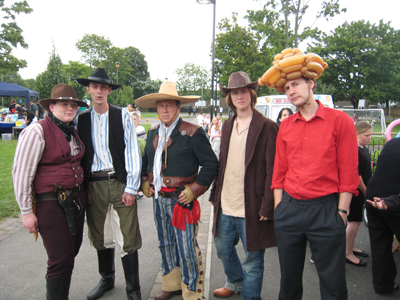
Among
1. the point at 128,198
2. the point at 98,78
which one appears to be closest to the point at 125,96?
the point at 98,78

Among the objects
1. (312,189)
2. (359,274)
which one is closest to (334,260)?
(312,189)

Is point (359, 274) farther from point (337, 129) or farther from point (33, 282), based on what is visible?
point (33, 282)

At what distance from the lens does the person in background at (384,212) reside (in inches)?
109

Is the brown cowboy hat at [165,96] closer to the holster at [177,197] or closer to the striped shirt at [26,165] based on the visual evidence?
the holster at [177,197]

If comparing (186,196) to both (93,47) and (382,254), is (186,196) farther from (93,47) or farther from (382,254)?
(93,47)

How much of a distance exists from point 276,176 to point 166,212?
110 centimetres

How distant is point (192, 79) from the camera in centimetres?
6250

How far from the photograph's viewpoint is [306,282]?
10.9 ft

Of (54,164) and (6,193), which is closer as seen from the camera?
(54,164)

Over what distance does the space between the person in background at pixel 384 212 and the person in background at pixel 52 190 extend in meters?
2.71

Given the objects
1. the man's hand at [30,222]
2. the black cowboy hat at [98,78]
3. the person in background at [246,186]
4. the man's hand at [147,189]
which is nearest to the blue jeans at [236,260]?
the person in background at [246,186]

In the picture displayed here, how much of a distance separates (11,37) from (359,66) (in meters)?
31.4

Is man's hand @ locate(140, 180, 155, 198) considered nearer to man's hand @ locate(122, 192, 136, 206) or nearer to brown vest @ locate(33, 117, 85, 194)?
man's hand @ locate(122, 192, 136, 206)

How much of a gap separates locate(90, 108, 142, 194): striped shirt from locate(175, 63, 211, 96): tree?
192 feet
